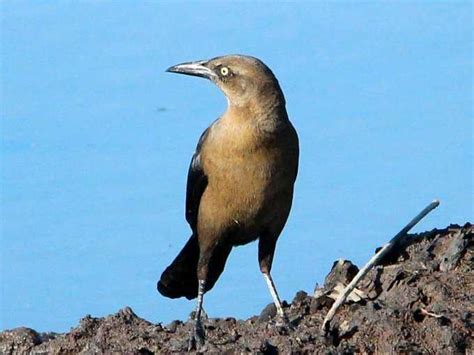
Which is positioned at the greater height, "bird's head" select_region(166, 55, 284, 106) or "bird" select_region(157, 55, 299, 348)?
"bird's head" select_region(166, 55, 284, 106)

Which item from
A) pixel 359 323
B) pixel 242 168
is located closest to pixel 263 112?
pixel 242 168

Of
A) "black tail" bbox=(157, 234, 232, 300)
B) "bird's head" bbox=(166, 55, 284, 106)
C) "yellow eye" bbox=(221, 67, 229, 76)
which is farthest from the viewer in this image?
"black tail" bbox=(157, 234, 232, 300)

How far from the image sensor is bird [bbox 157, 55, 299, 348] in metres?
8.41

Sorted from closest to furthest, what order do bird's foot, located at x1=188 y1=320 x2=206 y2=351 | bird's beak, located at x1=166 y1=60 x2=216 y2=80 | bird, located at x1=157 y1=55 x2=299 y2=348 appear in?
bird's foot, located at x1=188 y1=320 x2=206 y2=351
bird, located at x1=157 y1=55 x2=299 y2=348
bird's beak, located at x1=166 y1=60 x2=216 y2=80

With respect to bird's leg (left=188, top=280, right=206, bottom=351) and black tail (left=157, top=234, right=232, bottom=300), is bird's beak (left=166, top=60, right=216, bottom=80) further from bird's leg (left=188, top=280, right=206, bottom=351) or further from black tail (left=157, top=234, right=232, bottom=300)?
bird's leg (left=188, top=280, right=206, bottom=351)

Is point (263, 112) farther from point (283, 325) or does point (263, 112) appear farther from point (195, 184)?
point (283, 325)

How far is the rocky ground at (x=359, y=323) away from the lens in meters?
7.55

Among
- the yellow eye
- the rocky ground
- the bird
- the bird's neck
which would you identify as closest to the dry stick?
the rocky ground

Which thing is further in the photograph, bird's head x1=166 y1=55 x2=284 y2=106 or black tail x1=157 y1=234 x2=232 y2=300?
black tail x1=157 y1=234 x2=232 y2=300

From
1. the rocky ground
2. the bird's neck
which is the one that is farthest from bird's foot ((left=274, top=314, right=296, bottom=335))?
the bird's neck

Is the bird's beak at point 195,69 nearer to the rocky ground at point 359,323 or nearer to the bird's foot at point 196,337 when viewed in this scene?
the rocky ground at point 359,323

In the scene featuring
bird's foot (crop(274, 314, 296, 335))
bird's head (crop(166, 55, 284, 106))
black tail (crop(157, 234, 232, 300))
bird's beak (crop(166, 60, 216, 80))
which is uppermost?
bird's beak (crop(166, 60, 216, 80))

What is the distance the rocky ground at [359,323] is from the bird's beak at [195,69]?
1.33m

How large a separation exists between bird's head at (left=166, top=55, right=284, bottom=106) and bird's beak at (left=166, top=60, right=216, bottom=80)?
3cm
